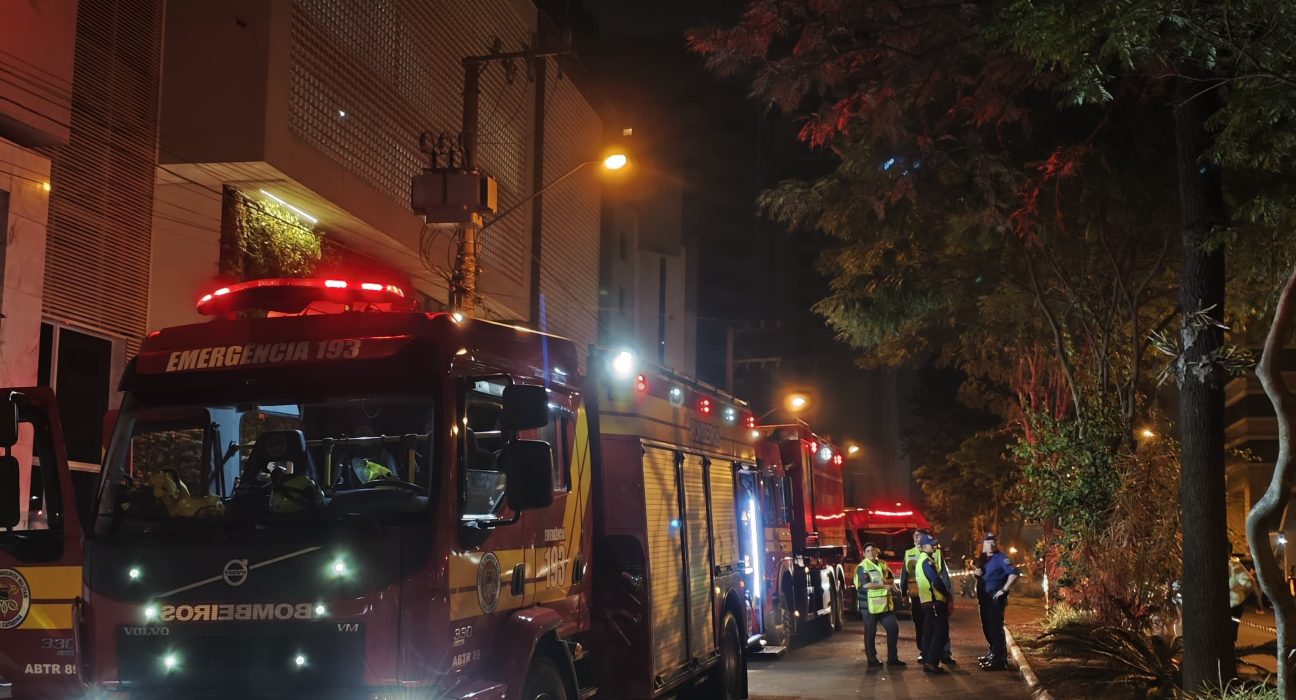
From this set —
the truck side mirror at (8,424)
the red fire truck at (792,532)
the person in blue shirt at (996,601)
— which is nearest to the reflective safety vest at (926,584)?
the person in blue shirt at (996,601)

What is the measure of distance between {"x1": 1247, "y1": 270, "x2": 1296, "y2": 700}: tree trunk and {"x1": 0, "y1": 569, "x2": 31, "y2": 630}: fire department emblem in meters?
7.27

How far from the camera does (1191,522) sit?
1020cm

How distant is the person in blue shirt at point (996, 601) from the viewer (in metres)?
16.3

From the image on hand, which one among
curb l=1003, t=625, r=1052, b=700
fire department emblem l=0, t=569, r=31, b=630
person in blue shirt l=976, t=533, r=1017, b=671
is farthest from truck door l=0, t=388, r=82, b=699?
person in blue shirt l=976, t=533, r=1017, b=671

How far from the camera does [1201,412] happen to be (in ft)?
33.4

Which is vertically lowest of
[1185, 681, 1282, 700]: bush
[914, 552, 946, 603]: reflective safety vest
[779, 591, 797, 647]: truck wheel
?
[1185, 681, 1282, 700]: bush

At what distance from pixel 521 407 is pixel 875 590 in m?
11.5

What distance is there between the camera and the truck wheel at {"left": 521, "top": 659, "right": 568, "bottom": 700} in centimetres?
699

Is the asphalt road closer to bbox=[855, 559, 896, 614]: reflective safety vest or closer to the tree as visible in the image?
bbox=[855, 559, 896, 614]: reflective safety vest

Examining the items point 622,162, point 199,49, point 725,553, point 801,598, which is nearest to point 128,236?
point 199,49

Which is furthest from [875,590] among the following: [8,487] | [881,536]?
[8,487]

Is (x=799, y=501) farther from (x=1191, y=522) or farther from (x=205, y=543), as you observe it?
(x=205, y=543)

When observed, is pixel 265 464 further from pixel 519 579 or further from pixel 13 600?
pixel 13 600

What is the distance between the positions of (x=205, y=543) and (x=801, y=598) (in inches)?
554
